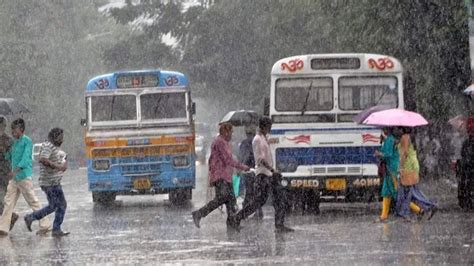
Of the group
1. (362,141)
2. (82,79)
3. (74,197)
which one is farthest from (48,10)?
(362,141)

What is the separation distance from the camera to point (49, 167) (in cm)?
1903

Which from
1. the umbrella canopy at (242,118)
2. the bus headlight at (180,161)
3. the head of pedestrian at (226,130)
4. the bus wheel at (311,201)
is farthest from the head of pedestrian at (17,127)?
the bus headlight at (180,161)

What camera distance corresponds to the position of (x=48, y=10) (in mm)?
75812

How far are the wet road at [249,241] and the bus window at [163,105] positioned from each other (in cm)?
296

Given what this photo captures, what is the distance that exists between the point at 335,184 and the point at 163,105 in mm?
5578

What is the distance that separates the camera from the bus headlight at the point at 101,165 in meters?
26.4

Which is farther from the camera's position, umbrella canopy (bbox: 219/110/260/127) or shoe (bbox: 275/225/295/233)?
umbrella canopy (bbox: 219/110/260/127)

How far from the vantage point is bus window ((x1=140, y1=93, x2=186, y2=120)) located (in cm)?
2670

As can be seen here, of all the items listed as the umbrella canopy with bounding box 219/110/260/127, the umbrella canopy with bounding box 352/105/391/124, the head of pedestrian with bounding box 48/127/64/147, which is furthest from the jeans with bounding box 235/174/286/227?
the umbrella canopy with bounding box 219/110/260/127

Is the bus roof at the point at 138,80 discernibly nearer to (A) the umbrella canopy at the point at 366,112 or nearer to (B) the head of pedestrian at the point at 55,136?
(A) the umbrella canopy at the point at 366,112

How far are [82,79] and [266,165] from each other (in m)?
60.4

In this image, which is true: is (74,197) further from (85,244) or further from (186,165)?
(85,244)

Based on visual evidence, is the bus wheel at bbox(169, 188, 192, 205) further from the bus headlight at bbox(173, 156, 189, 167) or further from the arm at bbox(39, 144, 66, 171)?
the arm at bbox(39, 144, 66, 171)

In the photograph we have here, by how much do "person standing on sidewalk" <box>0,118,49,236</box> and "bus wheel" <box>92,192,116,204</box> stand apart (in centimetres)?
777
